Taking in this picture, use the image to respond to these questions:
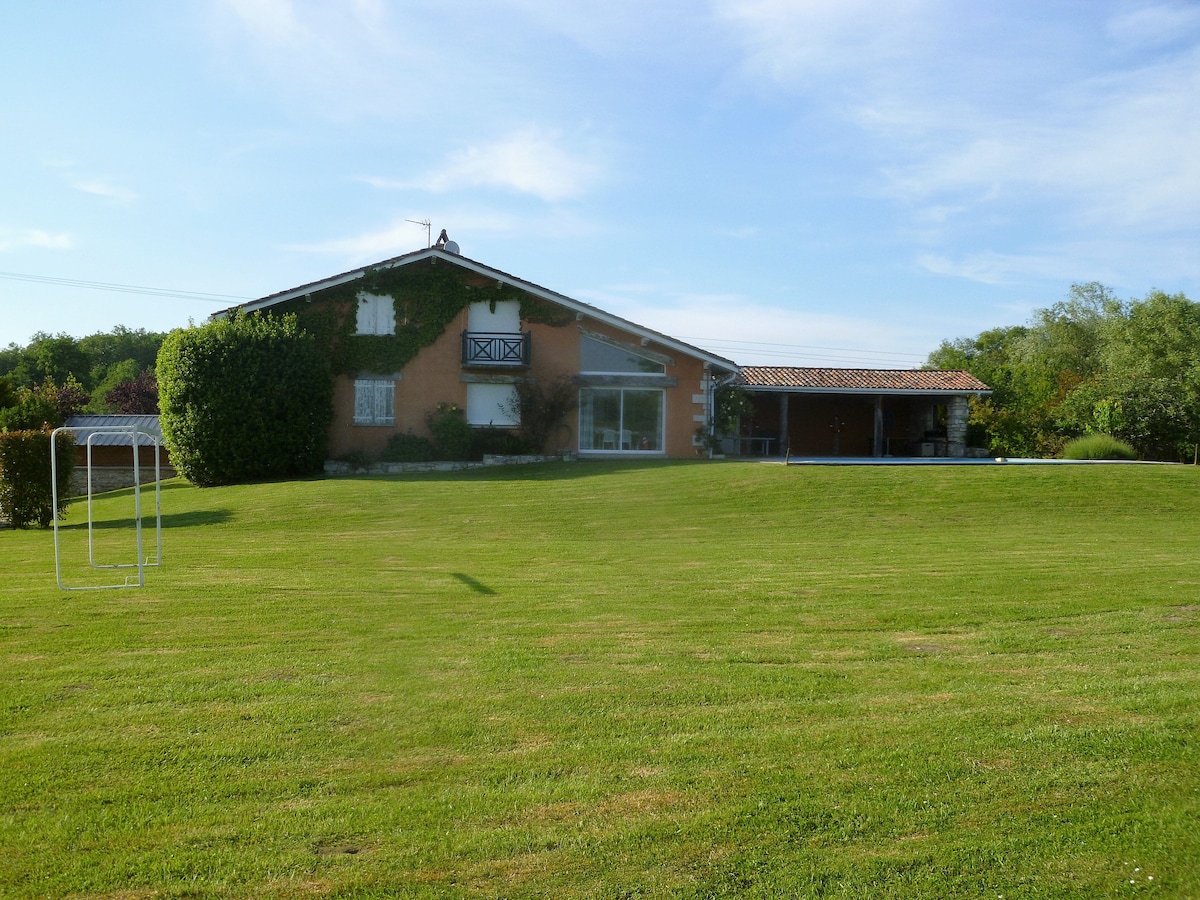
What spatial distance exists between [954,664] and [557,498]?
12.4 meters

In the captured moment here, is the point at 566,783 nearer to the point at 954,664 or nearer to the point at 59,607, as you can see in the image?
the point at 954,664

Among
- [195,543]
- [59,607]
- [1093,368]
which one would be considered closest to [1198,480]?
[195,543]

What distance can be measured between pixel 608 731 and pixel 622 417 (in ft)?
71.8

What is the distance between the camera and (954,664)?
6.59 meters

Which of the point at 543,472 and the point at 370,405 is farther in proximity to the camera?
the point at 370,405

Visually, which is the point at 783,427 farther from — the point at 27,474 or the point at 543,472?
the point at 27,474

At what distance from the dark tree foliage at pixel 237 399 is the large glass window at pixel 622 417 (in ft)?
24.6

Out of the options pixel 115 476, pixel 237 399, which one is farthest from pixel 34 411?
pixel 237 399

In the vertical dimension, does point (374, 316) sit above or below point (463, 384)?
above

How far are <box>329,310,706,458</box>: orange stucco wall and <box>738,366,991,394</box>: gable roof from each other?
328cm

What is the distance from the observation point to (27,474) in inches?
719

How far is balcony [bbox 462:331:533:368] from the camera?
2655 centimetres

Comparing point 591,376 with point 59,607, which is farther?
point 591,376

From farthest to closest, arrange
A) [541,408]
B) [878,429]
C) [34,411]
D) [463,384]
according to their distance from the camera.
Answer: [34,411], [878,429], [463,384], [541,408]
